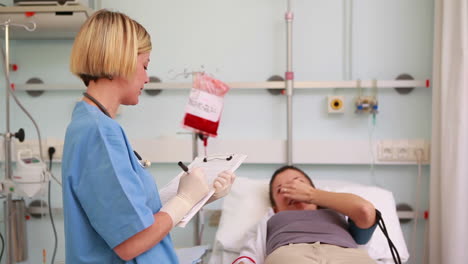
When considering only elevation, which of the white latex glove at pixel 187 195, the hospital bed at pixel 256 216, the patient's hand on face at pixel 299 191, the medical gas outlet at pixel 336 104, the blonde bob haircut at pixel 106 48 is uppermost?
the blonde bob haircut at pixel 106 48

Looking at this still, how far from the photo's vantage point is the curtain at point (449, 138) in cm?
209

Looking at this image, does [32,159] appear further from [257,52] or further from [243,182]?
[257,52]

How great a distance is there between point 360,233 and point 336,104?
2.85ft

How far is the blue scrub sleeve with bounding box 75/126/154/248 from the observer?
100cm

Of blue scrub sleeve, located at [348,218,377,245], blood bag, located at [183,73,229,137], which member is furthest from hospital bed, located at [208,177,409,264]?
blood bag, located at [183,73,229,137]

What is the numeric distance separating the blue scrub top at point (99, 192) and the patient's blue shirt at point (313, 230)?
923mm

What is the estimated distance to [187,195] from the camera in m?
1.20

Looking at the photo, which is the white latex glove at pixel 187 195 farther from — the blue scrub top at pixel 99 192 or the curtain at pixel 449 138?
the curtain at pixel 449 138

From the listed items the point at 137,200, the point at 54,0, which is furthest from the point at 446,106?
the point at 54,0

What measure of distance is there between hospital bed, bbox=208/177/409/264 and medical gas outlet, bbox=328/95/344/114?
0.41 metres

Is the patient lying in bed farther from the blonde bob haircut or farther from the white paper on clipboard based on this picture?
the blonde bob haircut

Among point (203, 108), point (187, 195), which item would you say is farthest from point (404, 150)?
point (187, 195)

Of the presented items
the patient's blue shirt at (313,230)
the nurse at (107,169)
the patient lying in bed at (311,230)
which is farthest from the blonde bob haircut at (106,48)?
the patient's blue shirt at (313,230)

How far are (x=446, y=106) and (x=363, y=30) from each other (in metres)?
0.68
